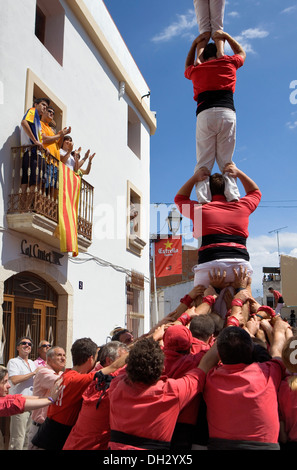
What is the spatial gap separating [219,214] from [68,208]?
454 cm

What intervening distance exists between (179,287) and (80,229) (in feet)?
56.8

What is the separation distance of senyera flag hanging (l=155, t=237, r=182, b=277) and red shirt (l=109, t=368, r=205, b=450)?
11508mm

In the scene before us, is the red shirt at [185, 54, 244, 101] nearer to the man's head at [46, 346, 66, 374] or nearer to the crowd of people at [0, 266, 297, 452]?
the crowd of people at [0, 266, 297, 452]

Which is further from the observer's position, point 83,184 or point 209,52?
point 83,184

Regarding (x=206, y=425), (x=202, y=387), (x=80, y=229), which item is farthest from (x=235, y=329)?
(x=80, y=229)

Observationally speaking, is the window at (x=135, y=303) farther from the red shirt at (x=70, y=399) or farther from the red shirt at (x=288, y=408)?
the red shirt at (x=288, y=408)

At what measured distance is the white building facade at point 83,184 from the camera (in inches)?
278

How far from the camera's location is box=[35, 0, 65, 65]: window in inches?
356

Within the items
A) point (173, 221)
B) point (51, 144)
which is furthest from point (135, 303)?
point (51, 144)

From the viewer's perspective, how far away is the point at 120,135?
38.7 feet

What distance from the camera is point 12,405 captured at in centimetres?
282

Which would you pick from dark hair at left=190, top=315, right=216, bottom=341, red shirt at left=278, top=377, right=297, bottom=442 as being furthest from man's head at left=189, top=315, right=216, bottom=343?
red shirt at left=278, top=377, right=297, bottom=442

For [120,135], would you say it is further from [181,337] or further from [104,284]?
[181,337]

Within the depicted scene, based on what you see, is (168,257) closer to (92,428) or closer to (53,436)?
(53,436)
